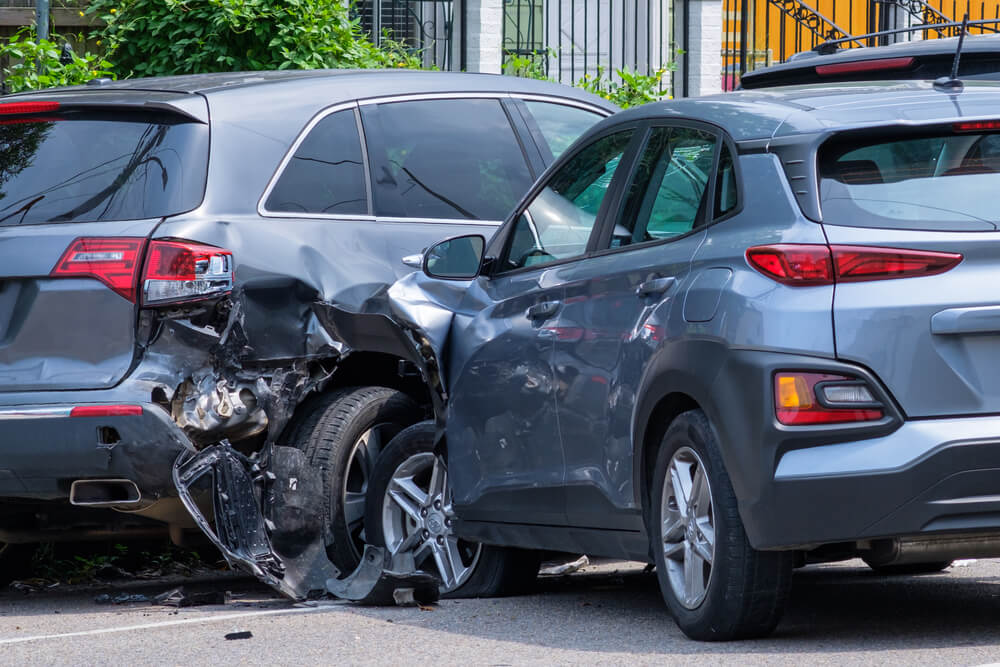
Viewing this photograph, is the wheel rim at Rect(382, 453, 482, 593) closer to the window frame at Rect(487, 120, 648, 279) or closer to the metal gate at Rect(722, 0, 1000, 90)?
the window frame at Rect(487, 120, 648, 279)

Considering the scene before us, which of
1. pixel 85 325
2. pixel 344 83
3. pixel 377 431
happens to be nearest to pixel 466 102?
pixel 344 83

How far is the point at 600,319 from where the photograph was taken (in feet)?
19.3

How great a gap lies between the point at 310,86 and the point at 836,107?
2.71 meters

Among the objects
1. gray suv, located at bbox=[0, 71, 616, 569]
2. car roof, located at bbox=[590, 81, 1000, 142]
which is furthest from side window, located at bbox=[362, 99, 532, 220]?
car roof, located at bbox=[590, 81, 1000, 142]

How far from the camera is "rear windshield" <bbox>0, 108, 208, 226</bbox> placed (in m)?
6.72

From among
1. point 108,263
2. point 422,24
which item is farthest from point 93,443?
point 422,24

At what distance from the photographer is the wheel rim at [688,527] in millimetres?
5301

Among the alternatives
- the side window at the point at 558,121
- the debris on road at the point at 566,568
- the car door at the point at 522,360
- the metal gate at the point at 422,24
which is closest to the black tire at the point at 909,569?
the debris on road at the point at 566,568

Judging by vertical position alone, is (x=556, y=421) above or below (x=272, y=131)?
below

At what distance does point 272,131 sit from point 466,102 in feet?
3.55

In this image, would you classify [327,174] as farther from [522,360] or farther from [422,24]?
[422,24]

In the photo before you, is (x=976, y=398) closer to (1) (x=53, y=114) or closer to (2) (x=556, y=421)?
(2) (x=556, y=421)

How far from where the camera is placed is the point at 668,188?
5793 mm

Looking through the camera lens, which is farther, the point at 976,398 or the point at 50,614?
the point at 50,614
